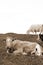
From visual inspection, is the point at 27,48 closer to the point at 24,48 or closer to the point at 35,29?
the point at 24,48

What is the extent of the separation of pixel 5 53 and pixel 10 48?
456mm

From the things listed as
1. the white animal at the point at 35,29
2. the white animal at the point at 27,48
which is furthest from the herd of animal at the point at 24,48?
the white animal at the point at 35,29

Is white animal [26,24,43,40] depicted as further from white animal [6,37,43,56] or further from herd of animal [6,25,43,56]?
white animal [6,37,43,56]

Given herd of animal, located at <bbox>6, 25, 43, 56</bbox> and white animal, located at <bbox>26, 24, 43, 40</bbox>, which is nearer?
herd of animal, located at <bbox>6, 25, 43, 56</bbox>

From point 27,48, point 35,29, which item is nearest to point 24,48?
point 27,48

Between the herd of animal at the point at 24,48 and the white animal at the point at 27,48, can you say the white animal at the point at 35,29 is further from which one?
the white animal at the point at 27,48

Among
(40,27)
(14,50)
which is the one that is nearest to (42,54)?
(14,50)

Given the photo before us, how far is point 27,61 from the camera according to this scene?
39.3 feet

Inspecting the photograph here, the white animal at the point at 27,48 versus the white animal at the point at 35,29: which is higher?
the white animal at the point at 35,29

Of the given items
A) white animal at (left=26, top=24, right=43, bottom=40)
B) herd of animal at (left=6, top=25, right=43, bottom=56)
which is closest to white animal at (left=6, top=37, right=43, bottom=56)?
herd of animal at (left=6, top=25, right=43, bottom=56)

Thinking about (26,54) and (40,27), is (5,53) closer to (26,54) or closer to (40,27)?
(26,54)

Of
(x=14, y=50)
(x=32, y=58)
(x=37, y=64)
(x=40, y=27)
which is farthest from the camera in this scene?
(x=40, y=27)

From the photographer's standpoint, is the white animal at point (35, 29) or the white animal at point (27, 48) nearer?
the white animal at point (27, 48)

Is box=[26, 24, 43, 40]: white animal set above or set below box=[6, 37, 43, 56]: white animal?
above
